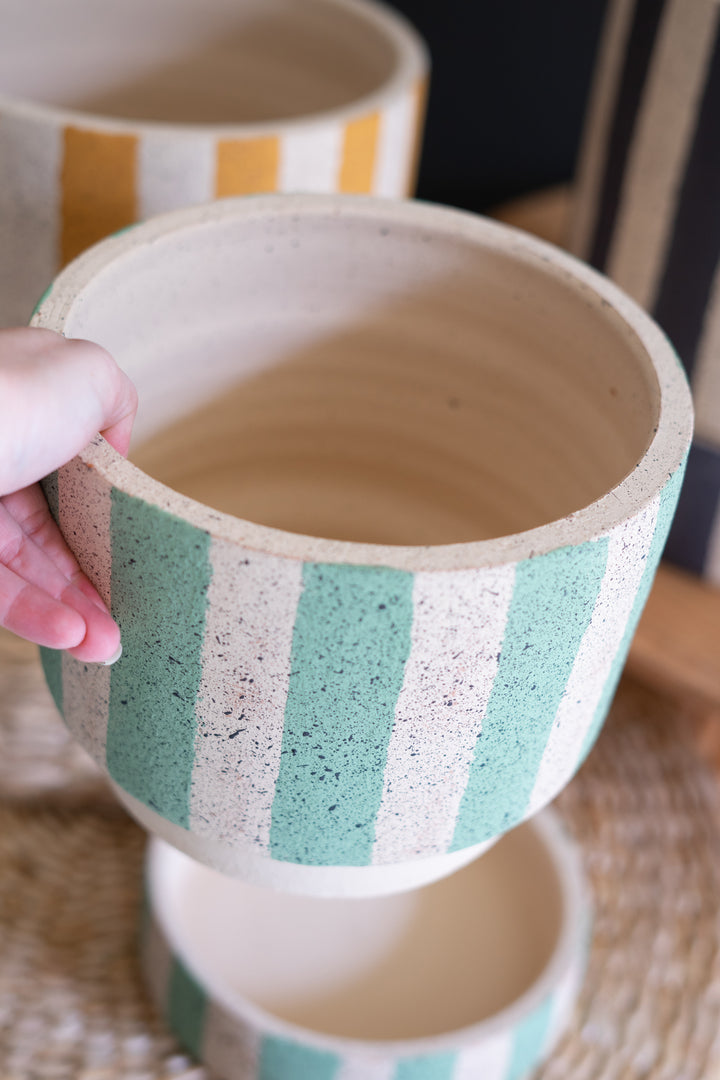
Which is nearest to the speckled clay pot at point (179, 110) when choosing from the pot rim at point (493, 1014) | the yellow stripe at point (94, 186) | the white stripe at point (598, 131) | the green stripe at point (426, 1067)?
the yellow stripe at point (94, 186)

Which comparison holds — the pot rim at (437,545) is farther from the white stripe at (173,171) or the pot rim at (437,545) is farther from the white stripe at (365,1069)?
the white stripe at (365,1069)

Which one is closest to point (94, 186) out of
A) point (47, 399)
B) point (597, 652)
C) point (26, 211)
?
point (26, 211)

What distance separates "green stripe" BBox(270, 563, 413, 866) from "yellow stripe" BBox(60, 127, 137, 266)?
309 mm

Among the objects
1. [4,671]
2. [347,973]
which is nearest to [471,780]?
[347,973]

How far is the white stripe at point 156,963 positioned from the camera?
0.65 metres

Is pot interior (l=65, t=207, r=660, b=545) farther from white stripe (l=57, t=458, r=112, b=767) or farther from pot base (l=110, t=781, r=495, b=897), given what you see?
pot base (l=110, t=781, r=495, b=897)

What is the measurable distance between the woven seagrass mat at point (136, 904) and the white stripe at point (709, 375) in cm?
24

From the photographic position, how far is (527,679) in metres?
0.44

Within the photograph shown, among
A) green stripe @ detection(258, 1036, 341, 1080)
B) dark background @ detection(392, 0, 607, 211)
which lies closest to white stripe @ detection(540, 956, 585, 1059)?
green stripe @ detection(258, 1036, 341, 1080)

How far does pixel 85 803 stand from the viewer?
0.81 m

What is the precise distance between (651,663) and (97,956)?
0.37m

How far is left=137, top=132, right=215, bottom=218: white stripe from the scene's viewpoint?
1.98 ft

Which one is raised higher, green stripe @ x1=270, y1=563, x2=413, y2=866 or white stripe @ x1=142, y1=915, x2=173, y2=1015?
Result: green stripe @ x1=270, y1=563, x2=413, y2=866

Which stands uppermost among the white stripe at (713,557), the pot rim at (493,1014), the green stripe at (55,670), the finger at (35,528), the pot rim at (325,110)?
the pot rim at (325,110)
